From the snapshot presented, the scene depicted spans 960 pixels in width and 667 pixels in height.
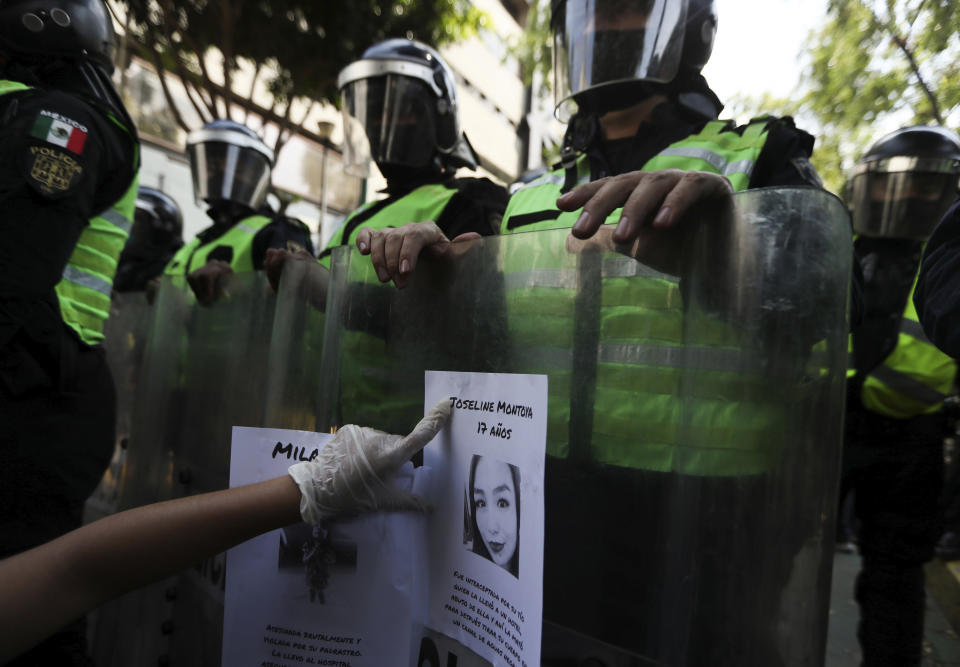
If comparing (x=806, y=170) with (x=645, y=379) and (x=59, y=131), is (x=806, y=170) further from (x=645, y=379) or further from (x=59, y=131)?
(x=59, y=131)

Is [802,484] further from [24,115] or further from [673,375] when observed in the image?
[24,115]

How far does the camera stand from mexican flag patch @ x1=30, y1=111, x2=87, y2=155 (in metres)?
1.67

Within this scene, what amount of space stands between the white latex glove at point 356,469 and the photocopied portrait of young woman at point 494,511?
9 centimetres

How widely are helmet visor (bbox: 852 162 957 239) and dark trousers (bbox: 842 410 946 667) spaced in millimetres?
812

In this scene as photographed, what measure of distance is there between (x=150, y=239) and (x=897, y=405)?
197 inches

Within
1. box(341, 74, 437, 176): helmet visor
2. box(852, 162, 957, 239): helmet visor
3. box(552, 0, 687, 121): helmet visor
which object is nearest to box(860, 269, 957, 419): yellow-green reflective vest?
box(852, 162, 957, 239): helmet visor

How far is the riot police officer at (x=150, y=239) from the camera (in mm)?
4605

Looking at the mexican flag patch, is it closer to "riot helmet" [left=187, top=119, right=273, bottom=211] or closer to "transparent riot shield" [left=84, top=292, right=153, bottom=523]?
"transparent riot shield" [left=84, top=292, right=153, bottom=523]

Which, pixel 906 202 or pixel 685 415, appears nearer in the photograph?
pixel 685 415

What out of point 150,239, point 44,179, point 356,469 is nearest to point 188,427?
point 44,179

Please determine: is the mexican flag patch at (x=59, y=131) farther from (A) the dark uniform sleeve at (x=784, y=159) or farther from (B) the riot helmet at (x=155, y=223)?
(B) the riot helmet at (x=155, y=223)

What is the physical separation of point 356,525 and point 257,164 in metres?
3.70

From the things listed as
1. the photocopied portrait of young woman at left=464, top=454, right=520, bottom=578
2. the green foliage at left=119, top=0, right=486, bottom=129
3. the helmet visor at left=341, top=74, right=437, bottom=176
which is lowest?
the photocopied portrait of young woman at left=464, top=454, right=520, bottom=578

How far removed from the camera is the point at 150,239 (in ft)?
16.5
